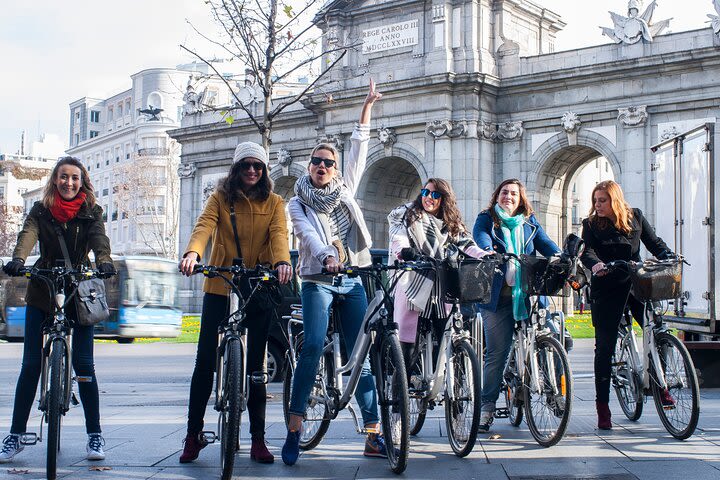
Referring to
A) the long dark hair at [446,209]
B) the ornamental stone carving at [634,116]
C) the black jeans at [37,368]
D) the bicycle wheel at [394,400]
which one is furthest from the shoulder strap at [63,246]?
the ornamental stone carving at [634,116]

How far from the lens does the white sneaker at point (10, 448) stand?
6.64 metres

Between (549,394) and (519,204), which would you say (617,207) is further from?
(549,394)

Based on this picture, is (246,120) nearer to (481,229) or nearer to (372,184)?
(372,184)

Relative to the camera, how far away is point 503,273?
771 centimetres

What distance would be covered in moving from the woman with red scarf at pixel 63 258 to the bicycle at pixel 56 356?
0.33ft

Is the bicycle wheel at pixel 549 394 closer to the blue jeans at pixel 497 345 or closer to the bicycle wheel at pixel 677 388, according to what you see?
the blue jeans at pixel 497 345

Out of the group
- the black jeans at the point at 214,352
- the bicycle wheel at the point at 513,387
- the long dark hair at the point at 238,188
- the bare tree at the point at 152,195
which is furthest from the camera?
the bare tree at the point at 152,195

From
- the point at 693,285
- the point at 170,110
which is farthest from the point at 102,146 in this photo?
the point at 693,285

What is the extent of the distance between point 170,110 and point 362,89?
58.8 m

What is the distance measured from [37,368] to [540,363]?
11.3 feet

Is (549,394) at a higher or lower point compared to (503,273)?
lower

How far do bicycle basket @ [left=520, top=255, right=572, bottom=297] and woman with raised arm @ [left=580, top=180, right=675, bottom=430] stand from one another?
491 millimetres

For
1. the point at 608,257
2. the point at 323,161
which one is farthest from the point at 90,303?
the point at 608,257

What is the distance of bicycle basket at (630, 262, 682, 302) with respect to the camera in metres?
7.54
